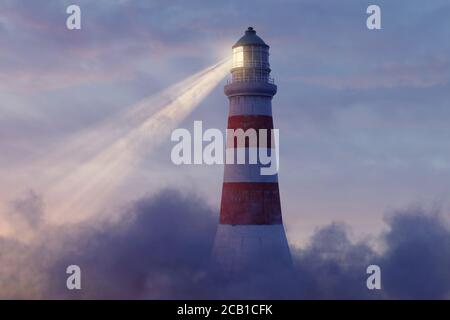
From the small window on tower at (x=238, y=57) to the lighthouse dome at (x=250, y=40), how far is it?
219 millimetres

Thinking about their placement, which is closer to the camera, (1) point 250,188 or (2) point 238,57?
(1) point 250,188

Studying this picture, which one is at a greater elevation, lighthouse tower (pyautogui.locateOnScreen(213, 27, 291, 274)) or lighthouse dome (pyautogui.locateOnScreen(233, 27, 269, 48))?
lighthouse dome (pyautogui.locateOnScreen(233, 27, 269, 48))

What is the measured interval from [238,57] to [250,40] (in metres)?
1.11

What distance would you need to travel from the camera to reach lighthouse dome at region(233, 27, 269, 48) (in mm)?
49875

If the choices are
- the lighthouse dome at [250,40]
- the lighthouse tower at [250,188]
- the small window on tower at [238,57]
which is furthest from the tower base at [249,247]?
the lighthouse dome at [250,40]

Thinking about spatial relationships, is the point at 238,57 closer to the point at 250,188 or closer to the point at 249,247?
the point at 250,188

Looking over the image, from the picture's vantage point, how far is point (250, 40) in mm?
49969

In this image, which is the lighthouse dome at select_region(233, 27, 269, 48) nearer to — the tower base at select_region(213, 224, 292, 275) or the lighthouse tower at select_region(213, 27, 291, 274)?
the lighthouse tower at select_region(213, 27, 291, 274)

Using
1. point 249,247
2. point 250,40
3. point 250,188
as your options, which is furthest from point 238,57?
point 249,247

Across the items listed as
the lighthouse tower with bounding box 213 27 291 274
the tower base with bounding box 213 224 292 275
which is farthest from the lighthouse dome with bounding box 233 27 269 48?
the tower base with bounding box 213 224 292 275

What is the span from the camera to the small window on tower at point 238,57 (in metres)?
50.1

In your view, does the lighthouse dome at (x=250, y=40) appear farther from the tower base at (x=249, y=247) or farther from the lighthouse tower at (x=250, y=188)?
the tower base at (x=249, y=247)
